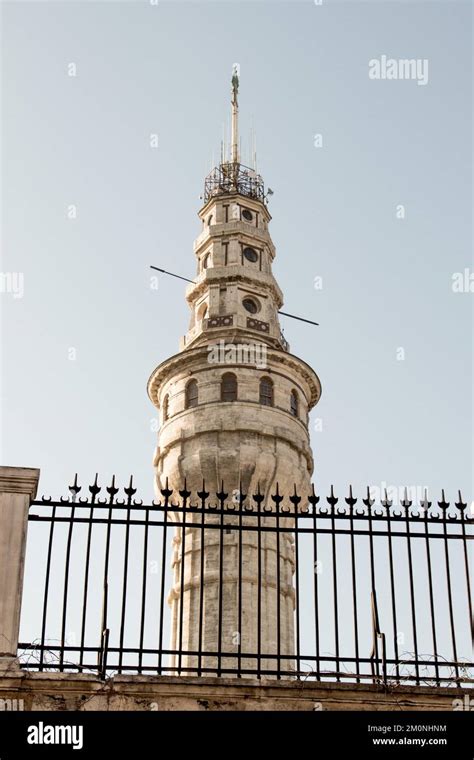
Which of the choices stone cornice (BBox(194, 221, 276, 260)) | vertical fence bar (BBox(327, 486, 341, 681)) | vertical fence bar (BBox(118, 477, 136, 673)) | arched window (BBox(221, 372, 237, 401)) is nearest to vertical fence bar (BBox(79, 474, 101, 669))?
vertical fence bar (BBox(118, 477, 136, 673))

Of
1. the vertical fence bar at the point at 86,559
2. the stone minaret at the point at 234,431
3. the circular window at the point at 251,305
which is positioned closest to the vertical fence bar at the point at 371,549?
the vertical fence bar at the point at 86,559

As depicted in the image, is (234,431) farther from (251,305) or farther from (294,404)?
(251,305)

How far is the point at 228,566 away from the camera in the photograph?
112 feet

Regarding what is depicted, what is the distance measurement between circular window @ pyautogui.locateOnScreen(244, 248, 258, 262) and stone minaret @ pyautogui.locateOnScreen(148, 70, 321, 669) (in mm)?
880

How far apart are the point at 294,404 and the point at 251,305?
5791 millimetres

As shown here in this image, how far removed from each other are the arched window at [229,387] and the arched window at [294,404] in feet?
7.94

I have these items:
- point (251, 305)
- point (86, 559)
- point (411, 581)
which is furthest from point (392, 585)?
point (251, 305)

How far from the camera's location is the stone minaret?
34281 mm

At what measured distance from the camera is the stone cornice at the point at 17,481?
38.5 ft

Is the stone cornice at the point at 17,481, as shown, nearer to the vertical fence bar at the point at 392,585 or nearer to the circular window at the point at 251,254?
the vertical fence bar at the point at 392,585

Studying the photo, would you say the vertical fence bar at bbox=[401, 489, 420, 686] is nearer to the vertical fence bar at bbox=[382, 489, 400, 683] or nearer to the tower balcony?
the vertical fence bar at bbox=[382, 489, 400, 683]
